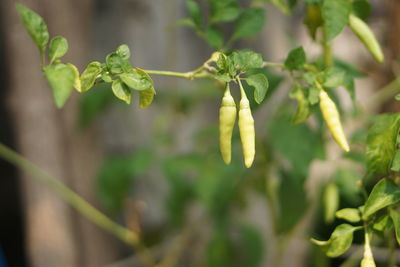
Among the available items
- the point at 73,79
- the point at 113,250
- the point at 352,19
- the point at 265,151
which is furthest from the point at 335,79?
the point at 113,250

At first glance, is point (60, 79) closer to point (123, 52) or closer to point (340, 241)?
point (123, 52)

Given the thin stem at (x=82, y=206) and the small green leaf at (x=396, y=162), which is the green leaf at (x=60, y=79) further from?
the thin stem at (x=82, y=206)

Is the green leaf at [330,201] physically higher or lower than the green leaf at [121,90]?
lower

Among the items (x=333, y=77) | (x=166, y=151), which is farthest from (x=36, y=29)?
(x=166, y=151)

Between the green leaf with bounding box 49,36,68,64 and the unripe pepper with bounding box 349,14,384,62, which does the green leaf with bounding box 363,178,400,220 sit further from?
the green leaf with bounding box 49,36,68,64

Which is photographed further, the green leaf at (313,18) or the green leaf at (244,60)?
the green leaf at (313,18)

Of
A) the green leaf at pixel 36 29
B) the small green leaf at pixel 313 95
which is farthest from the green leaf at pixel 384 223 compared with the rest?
the green leaf at pixel 36 29

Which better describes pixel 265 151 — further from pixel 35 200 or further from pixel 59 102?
pixel 59 102
